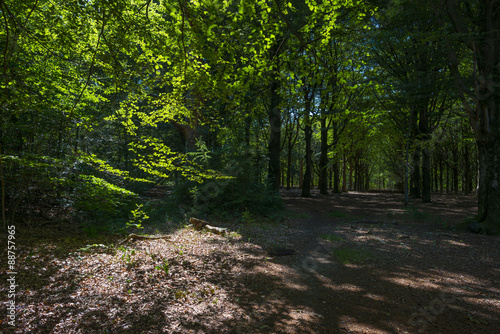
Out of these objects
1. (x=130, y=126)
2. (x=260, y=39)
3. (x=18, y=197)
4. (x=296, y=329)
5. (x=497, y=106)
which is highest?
(x=260, y=39)

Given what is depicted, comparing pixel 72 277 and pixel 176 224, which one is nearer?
pixel 72 277

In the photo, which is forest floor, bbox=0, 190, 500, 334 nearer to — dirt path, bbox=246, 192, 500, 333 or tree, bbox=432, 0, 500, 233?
dirt path, bbox=246, 192, 500, 333

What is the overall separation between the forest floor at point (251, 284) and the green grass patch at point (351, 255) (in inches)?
0.9

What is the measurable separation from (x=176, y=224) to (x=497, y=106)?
10.3 metres

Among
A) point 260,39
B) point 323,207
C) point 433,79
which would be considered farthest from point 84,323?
point 323,207

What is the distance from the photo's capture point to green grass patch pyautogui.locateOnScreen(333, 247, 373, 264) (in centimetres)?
550

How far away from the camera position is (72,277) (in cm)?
396

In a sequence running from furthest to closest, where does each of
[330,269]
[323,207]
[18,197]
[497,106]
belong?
1. [323,207]
2. [497,106]
3. [18,197]
4. [330,269]

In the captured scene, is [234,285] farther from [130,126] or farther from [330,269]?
[130,126]

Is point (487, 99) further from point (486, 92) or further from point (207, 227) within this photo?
point (207, 227)

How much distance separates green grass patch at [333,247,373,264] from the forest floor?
2 centimetres

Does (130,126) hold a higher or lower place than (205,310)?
higher

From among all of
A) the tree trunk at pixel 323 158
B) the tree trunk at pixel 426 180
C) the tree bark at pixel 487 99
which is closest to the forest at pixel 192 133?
the tree bark at pixel 487 99

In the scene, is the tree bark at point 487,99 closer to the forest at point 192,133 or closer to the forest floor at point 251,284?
the forest at point 192,133
